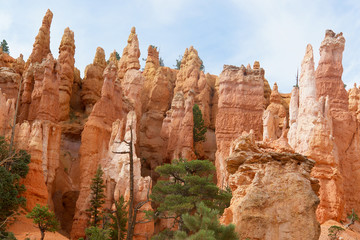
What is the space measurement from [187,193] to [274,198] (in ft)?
22.7

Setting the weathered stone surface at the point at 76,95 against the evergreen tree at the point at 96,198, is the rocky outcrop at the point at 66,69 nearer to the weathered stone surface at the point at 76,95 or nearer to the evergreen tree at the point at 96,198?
the weathered stone surface at the point at 76,95

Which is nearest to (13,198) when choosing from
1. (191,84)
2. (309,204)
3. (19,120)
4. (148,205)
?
(148,205)

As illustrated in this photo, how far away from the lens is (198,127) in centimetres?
3891

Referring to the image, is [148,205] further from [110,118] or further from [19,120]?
[19,120]

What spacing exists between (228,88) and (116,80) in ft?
28.1

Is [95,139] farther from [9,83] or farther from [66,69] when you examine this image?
[66,69]

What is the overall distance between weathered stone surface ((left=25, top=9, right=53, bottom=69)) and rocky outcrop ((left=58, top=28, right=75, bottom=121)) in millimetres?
1506

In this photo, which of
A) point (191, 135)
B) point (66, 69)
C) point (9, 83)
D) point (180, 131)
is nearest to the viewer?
point (191, 135)

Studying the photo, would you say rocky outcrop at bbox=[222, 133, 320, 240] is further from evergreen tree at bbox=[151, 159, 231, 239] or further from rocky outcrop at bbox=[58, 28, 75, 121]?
rocky outcrop at bbox=[58, 28, 75, 121]

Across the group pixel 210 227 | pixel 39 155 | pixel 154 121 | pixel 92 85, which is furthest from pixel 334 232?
pixel 92 85

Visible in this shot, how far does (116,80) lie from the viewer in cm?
3506

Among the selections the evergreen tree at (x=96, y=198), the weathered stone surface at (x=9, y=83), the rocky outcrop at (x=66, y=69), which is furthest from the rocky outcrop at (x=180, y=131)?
the weathered stone surface at (x=9, y=83)

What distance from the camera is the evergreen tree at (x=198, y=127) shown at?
1507 inches

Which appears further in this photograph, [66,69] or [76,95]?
[76,95]
